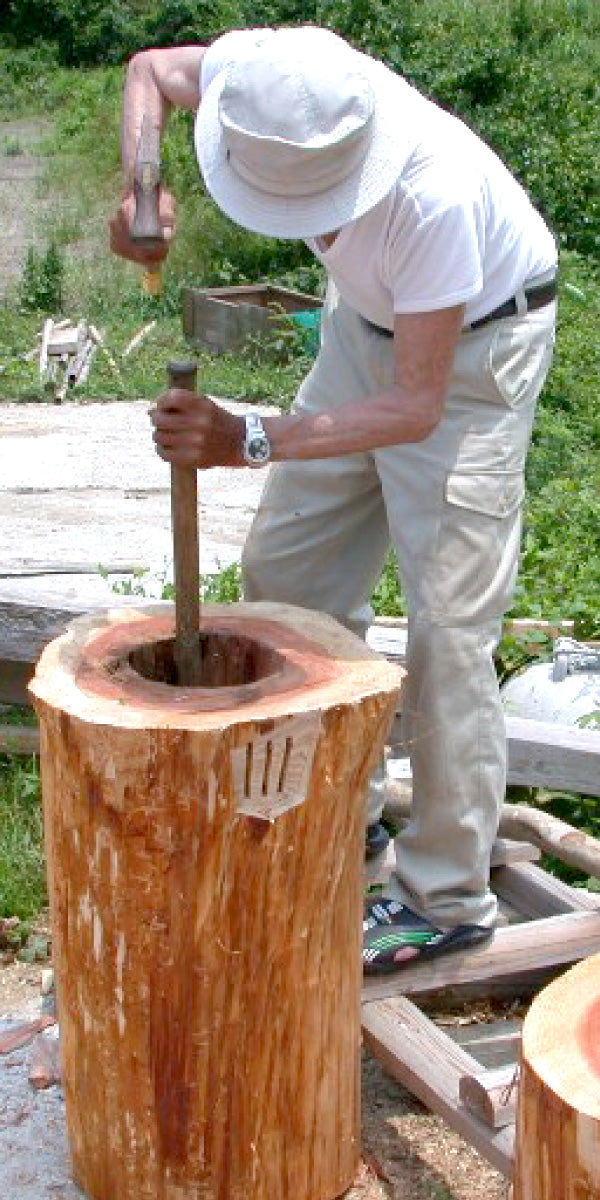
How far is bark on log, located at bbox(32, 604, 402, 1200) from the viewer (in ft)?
9.34

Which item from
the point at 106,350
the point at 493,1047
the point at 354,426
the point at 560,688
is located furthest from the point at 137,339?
the point at 354,426

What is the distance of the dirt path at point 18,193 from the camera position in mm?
15391

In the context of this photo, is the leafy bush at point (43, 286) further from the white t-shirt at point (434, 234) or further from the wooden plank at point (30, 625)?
the white t-shirt at point (434, 234)

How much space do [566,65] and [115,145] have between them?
4.55 m

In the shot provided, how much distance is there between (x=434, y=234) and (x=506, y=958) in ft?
4.95

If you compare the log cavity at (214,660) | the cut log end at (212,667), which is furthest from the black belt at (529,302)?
the log cavity at (214,660)

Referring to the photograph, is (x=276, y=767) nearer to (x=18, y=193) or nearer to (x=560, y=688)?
(x=560, y=688)

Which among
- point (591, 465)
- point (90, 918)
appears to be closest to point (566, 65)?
point (591, 465)

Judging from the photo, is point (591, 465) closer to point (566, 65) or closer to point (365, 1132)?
point (365, 1132)

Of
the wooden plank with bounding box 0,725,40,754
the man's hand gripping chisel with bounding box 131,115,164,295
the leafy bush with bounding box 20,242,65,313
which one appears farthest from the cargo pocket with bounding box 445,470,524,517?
the leafy bush with bounding box 20,242,65,313

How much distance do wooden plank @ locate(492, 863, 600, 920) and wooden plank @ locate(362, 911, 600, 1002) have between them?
4.5 inches

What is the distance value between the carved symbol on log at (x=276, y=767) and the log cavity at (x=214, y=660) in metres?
0.38

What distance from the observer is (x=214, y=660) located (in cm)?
328

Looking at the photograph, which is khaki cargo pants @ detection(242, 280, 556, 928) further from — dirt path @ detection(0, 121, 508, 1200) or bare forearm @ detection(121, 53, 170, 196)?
bare forearm @ detection(121, 53, 170, 196)
